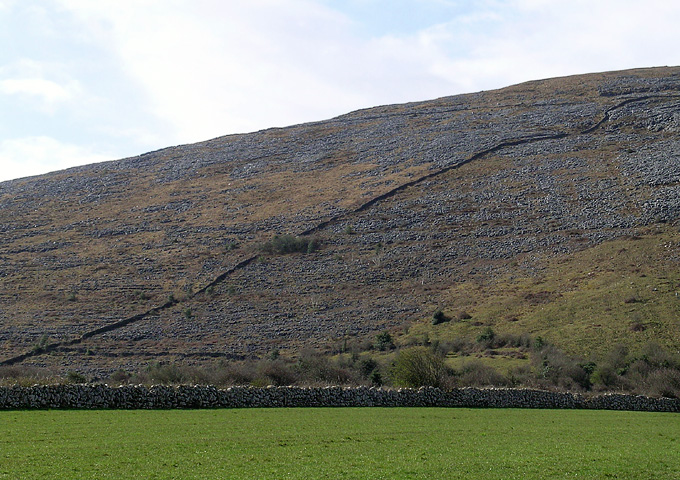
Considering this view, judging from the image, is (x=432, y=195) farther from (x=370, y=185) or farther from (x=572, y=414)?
(x=572, y=414)

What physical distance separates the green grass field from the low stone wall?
1358 millimetres

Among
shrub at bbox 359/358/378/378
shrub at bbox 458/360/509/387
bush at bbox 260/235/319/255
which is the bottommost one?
shrub at bbox 458/360/509/387

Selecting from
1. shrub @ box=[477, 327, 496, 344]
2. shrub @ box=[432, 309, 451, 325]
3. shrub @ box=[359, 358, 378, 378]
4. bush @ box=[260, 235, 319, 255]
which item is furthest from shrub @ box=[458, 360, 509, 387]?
bush @ box=[260, 235, 319, 255]

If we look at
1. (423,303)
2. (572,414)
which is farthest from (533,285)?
(572,414)

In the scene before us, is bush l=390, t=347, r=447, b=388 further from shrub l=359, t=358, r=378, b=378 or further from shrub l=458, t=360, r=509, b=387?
shrub l=359, t=358, r=378, b=378

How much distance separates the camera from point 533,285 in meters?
59.8

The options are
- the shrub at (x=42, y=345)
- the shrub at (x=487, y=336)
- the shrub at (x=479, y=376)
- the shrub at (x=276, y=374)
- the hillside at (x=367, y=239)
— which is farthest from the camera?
the hillside at (x=367, y=239)

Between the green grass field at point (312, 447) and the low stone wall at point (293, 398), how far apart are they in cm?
136

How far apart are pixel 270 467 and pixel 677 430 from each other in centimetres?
2034

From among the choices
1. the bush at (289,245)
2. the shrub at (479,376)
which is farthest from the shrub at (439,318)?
the bush at (289,245)

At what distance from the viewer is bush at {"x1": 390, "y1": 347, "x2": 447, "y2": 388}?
3709 cm

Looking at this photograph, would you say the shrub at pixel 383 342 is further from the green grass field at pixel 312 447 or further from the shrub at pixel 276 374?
the green grass field at pixel 312 447

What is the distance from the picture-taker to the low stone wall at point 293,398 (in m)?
24.0

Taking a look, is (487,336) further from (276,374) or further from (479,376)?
(276,374)
